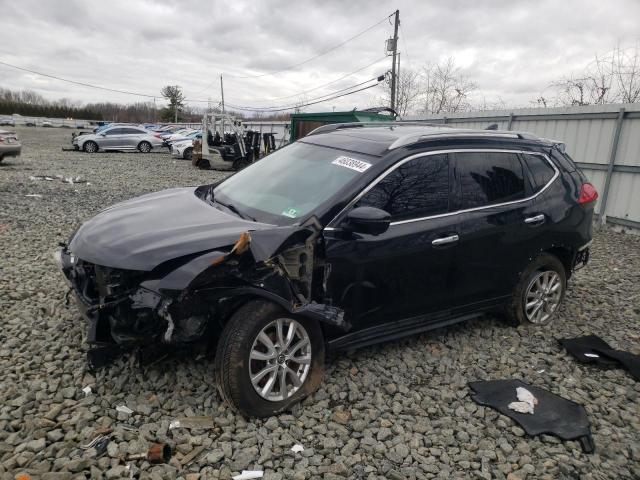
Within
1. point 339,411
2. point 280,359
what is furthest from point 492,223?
point 280,359

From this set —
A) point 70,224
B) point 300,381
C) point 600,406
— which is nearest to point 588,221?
point 600,406

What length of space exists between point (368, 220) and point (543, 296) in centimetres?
251

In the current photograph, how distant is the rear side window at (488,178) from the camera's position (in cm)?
386

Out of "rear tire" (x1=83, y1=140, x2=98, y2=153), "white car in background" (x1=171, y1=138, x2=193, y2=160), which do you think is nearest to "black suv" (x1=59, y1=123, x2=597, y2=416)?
"white car in background" (x1=171, y1=138, x2=193, y2=160)

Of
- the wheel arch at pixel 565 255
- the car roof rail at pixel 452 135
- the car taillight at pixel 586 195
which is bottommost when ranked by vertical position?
the wheel arch at pixel 565 255

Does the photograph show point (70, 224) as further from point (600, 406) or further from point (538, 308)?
point (600, 406)

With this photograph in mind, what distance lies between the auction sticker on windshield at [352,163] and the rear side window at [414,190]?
17 centimetres

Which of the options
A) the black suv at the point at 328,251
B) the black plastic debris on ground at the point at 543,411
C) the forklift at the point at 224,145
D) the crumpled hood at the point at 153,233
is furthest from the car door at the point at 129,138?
the black plastic debris on ground at the point at 543,411

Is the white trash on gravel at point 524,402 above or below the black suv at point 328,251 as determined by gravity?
below

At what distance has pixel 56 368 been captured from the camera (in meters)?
3.42

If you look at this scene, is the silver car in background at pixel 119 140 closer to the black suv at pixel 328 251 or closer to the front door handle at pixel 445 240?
the black suv at pixel 328 251

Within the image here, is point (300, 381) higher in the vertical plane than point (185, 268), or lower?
lower

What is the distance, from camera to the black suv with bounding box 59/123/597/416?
282cm

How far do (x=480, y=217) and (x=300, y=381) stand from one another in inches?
77.7
